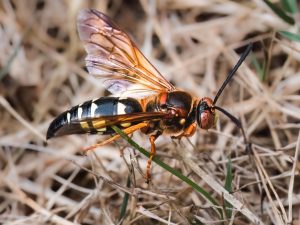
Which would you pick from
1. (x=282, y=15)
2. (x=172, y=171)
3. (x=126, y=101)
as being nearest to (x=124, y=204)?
(x=172, y=171)

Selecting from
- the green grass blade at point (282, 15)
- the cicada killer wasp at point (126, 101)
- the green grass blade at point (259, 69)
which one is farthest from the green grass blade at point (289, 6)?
the cicada killer wasp at point (126, 101)

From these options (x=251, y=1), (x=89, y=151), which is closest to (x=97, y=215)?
(x=89, y=151)

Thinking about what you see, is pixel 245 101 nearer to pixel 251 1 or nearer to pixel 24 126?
pixel 251 1

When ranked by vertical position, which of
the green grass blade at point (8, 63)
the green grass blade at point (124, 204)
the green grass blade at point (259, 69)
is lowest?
the green grass blade at point (124, 204)

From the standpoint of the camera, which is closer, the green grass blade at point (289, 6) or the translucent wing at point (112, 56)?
the translucent wing at point (112, 56)

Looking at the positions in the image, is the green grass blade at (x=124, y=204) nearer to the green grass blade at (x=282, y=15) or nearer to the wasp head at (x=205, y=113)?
the wasp head at (x=205, y=113)

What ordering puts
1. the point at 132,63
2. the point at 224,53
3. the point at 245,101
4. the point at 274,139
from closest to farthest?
1. the point at 132,63
2. the point at 274,139
3. the point at 245,101
4. the point at 224,53

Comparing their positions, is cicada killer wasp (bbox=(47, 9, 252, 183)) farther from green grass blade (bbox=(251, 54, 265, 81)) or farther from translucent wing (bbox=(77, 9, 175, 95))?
green grass blade (bbox=(251, 54, 265, 81))

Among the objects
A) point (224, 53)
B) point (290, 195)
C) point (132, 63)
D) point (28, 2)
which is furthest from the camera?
point (28, 2)
